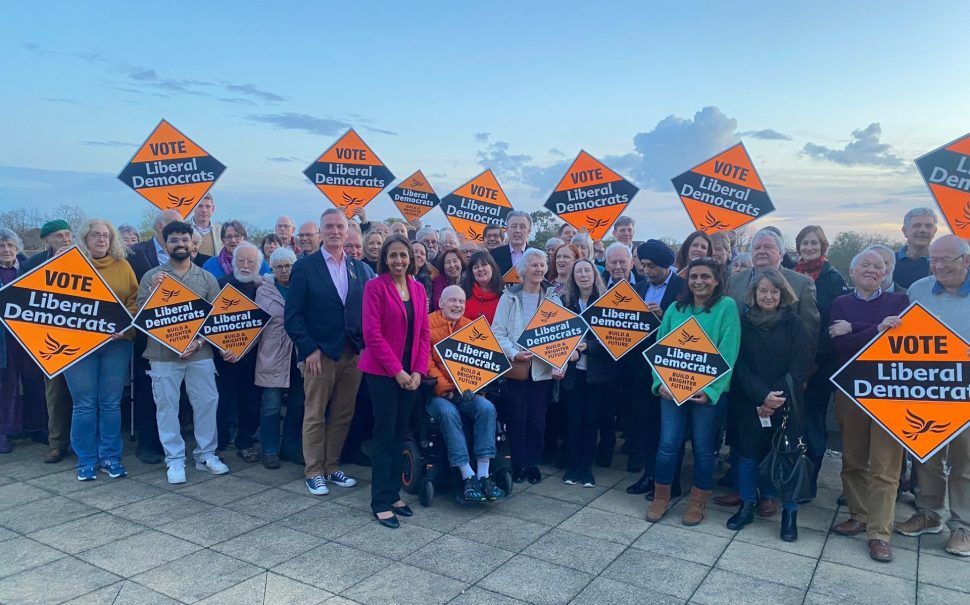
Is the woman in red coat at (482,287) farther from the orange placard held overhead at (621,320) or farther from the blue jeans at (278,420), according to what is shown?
the blue jeans at (278,420)

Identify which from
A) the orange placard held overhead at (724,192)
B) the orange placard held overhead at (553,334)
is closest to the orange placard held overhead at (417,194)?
the orange placard held overhead at (724,192)

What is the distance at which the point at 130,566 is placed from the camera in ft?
14.7

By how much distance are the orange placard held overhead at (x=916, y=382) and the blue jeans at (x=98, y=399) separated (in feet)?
20.6

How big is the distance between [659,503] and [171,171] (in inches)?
287

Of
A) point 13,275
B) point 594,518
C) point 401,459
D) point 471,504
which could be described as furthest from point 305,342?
point 13,275

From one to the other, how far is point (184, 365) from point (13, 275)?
2.21 metres

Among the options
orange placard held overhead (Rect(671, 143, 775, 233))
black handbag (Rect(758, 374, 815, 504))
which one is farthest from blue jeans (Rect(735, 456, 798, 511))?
orange placard held overhead (Rect(671, 143, 775, 233))

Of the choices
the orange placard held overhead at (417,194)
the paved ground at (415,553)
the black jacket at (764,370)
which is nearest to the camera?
the paved ground at (415,553)

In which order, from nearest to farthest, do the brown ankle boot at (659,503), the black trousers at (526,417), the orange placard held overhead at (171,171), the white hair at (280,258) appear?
the brown ankle boot at (659,503), the black trousers at (526,417), the white hair at (280,258), the orange placard held overhead at (171,171)

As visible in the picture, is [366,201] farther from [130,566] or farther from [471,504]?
[130,566]

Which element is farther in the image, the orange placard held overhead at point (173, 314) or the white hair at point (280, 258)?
the white hair at point (280, 258)

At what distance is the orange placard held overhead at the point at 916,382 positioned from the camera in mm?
4867

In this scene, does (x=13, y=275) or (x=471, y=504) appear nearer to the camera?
(x=471, y=504)

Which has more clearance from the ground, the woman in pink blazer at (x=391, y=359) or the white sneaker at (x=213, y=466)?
the woman in pink blazer at (x=391, y=359)
